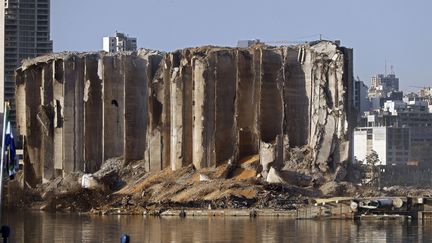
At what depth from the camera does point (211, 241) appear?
2144 inches

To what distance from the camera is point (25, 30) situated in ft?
488

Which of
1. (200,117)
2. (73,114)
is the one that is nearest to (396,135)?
(73,114)

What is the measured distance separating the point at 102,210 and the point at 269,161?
29.2 ft

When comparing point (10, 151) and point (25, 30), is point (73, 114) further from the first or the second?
point (10, 151)

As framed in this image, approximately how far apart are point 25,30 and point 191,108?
61.3 meters

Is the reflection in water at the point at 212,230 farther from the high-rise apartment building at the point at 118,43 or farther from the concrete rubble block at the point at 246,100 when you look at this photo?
the high-rise apartment building at the point at 118,43

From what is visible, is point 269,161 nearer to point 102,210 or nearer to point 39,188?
point 102,210

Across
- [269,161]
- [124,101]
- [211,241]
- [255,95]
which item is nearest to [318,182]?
[269,161]

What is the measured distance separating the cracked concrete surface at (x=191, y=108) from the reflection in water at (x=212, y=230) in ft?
43.6

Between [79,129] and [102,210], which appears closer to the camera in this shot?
[102,210]

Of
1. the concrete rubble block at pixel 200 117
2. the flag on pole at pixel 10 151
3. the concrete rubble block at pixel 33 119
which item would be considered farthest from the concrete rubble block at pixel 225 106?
the flag on pole at pixel 10 151

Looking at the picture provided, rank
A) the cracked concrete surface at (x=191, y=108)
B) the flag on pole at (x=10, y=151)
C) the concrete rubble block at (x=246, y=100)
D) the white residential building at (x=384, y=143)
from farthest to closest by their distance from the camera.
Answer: the white residential building at (x=384, y=143) < the concrete rubble block at (x=246, y=100) < the cracked concrete surface at (x=191, y=108) < the flag on pole at (x=10, y=151)

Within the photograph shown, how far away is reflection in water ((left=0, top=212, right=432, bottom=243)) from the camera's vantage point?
56000 mm

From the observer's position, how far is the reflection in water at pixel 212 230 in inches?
2205
